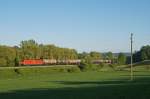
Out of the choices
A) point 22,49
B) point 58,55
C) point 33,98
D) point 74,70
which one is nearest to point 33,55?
point 22,49

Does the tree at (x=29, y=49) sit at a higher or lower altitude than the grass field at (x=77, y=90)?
higher

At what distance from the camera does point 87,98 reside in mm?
23875

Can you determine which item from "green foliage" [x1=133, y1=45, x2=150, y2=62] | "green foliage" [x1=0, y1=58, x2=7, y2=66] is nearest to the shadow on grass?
"green foliage" [x1=0, y1=58, x2=7, y2=66]

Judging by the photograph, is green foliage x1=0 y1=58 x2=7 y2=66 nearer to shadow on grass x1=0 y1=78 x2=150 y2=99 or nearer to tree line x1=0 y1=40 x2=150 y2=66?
tree line x1=0 y1=40 x2=150 y2=66

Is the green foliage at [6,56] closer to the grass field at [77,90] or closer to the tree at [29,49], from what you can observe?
the tree at [29,49]

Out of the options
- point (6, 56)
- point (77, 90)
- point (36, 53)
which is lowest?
point (77, 90)

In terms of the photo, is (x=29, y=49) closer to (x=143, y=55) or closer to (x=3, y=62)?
(x=3, y=62)

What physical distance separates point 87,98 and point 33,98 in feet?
12.0

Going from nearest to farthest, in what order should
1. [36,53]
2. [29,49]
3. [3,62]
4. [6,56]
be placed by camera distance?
[3,62] < [6,56] < [29,49] < [36,53]

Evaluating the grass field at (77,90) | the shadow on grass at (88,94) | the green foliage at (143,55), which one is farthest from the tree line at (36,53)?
the shadow on grass at (88,94)

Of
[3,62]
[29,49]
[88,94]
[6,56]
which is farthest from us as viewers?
[29,49]

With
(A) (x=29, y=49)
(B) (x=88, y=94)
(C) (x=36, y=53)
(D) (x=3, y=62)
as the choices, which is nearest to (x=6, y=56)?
(D) (x=3, y=62)

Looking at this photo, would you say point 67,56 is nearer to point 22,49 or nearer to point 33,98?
point 22,49

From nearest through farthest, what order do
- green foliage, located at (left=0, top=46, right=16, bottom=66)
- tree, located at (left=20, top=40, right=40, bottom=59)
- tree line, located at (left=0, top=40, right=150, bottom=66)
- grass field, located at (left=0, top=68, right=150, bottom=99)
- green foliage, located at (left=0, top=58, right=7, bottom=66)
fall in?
grass field, located at (left=0, top=68, right=150, bottom=99)
green foliage, located at (left=0, top=58, right=7, bottom=66)
green foliage, located at (left=0, top=46, right=16, bottom=66)
tree line, located at (left=0, top=40, right=150, bottom=66)
tree, located at (left=20, top=40, right=40, bottom=59)
